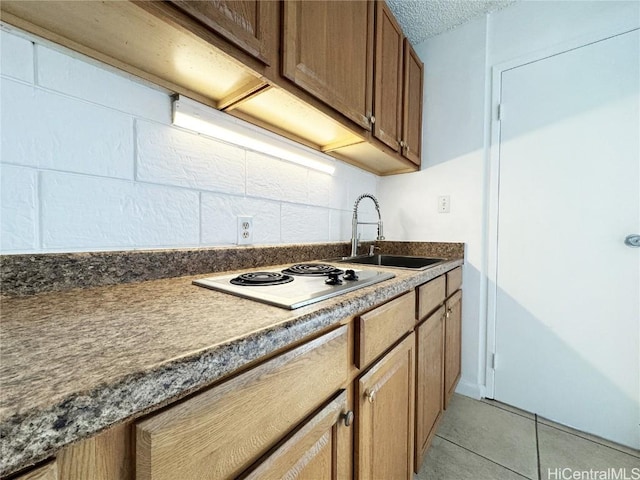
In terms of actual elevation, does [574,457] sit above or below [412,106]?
below

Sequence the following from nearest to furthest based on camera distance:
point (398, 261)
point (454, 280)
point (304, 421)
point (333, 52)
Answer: point (304, 421), point (333, 52), point (454, 280), point (398, 261)

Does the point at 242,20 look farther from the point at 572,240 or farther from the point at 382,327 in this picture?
the point at 572,240

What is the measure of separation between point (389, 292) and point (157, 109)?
0.88 m

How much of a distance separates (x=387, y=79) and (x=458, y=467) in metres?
1.82

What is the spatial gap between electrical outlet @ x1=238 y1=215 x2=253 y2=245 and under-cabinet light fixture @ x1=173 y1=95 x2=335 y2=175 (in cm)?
29

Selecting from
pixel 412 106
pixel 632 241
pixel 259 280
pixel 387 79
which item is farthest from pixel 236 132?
pixel 632 241

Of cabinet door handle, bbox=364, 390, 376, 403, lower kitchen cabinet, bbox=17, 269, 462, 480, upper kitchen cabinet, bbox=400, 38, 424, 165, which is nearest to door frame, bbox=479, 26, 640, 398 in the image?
upper kitchen cabinet, bbox=400, 38, 424, 165


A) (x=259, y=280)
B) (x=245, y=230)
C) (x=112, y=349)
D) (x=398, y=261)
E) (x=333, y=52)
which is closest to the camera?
(x=112, y=349)

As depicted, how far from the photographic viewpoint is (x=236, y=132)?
98 centimetres

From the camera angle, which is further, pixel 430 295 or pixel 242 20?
pixel 430 295

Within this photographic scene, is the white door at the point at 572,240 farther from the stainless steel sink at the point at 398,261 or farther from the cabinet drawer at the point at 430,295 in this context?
the cabinet drawer at the point at 430,295

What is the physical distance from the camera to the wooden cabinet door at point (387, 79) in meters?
1.20

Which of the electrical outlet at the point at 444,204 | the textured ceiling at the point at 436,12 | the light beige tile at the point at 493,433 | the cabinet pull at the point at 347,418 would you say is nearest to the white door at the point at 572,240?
the light beige tile at the point at 493,433

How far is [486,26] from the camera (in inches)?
63.2
